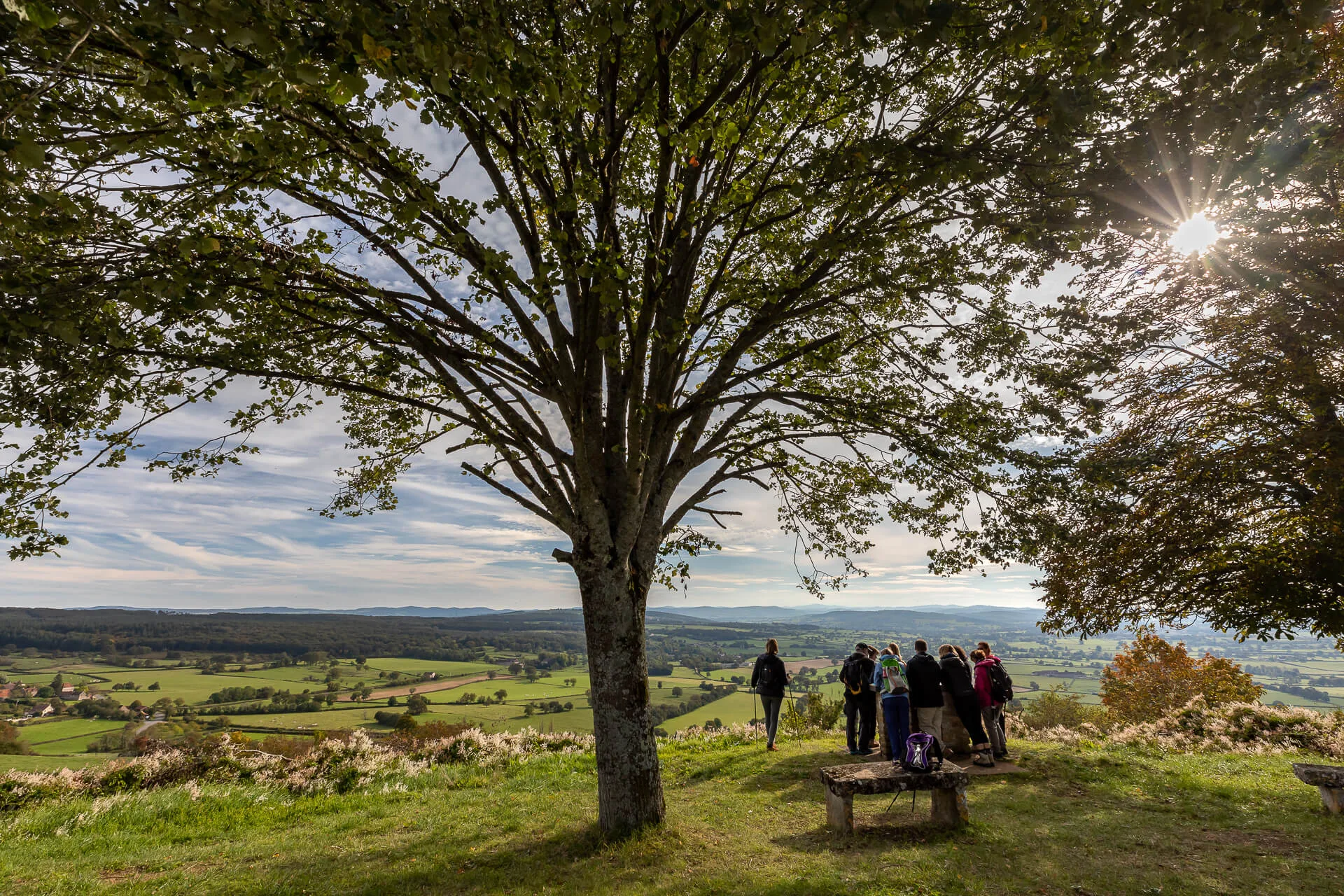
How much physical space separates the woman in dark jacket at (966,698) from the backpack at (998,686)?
519 millimetres

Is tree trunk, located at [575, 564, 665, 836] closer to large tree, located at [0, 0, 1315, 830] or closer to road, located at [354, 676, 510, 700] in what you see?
large tree, located at [0, 0, 1315, 830]

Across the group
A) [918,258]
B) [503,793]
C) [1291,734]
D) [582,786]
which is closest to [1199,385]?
[1291,734]

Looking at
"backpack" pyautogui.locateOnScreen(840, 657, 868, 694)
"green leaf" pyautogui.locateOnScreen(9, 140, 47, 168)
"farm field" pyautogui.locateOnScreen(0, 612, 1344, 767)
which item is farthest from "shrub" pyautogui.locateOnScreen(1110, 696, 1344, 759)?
"green leaf" pyautogui.locateOnScreen(9, 140, 47, 168)

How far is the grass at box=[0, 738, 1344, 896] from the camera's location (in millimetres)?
5582

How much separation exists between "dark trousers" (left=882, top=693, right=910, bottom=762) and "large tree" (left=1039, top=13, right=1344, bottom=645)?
3486 mm

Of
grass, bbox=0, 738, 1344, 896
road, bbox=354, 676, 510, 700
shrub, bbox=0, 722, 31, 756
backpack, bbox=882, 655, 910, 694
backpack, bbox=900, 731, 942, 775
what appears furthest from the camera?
road, bbox=354, 676, 510, 700

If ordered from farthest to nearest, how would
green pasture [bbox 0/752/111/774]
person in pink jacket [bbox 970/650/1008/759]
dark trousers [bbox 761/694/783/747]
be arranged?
dark trousers [bbox 761/694/783/747], person in pink jacket [bbox 970/650/1008/759], green pasture [bbox 0/752/111/774]

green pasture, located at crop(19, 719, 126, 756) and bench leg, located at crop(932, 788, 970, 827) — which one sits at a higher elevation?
bench leg, located at crop(932, 788, 970, 827)

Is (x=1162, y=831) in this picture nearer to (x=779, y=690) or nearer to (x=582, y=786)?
(x=779, y=690)

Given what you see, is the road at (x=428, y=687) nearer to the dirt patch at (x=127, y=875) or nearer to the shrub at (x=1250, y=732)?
the dirt patch at (x=127, y=875)

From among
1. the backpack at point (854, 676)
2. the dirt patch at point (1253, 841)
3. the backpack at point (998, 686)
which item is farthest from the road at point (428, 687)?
the dirt patch at point (1253, 841)

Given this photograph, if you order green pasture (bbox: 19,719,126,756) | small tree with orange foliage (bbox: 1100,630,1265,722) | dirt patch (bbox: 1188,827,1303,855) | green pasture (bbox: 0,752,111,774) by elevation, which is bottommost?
green pasture (bbox: 19,719,126,756)

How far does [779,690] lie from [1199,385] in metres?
11.8

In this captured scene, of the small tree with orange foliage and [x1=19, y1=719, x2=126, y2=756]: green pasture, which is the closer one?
the small tree with orange foliage
